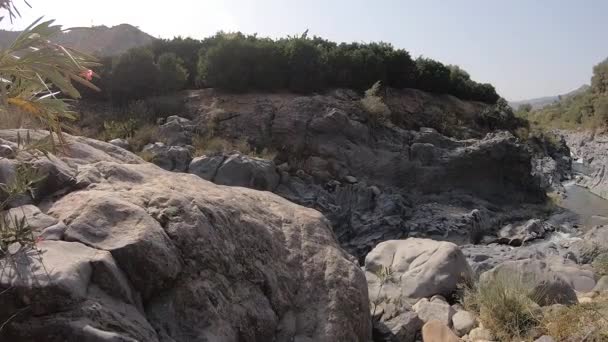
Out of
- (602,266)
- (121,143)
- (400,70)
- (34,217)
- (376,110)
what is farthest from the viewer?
(400,70)

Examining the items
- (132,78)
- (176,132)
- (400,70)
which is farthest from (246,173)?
(400,70)

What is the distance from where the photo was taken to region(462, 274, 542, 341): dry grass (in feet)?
15.6

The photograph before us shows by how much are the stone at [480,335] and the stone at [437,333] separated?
221 millimetres

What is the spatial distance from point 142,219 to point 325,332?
1.60 meters

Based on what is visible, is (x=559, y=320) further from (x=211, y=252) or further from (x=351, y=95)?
(x=351, y=95)

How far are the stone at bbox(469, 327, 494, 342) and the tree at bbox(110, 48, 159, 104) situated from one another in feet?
47.6

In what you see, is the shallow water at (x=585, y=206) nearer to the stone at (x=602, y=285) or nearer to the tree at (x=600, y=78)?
the stone at (x=602, y=285)

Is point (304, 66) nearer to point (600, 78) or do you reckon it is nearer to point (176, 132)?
point (176, 132)

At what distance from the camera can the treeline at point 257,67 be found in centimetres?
1730

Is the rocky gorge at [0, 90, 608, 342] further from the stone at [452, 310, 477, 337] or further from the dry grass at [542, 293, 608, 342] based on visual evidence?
the dry grass at [542, 293, 608, 342]

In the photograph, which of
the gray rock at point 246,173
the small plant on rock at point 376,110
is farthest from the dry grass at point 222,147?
the small plant on rock at point 376,110

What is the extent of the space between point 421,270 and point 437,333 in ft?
5.43

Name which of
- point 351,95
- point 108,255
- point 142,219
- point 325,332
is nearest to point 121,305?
point 108,255

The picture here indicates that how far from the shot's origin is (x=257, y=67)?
18.1 m
